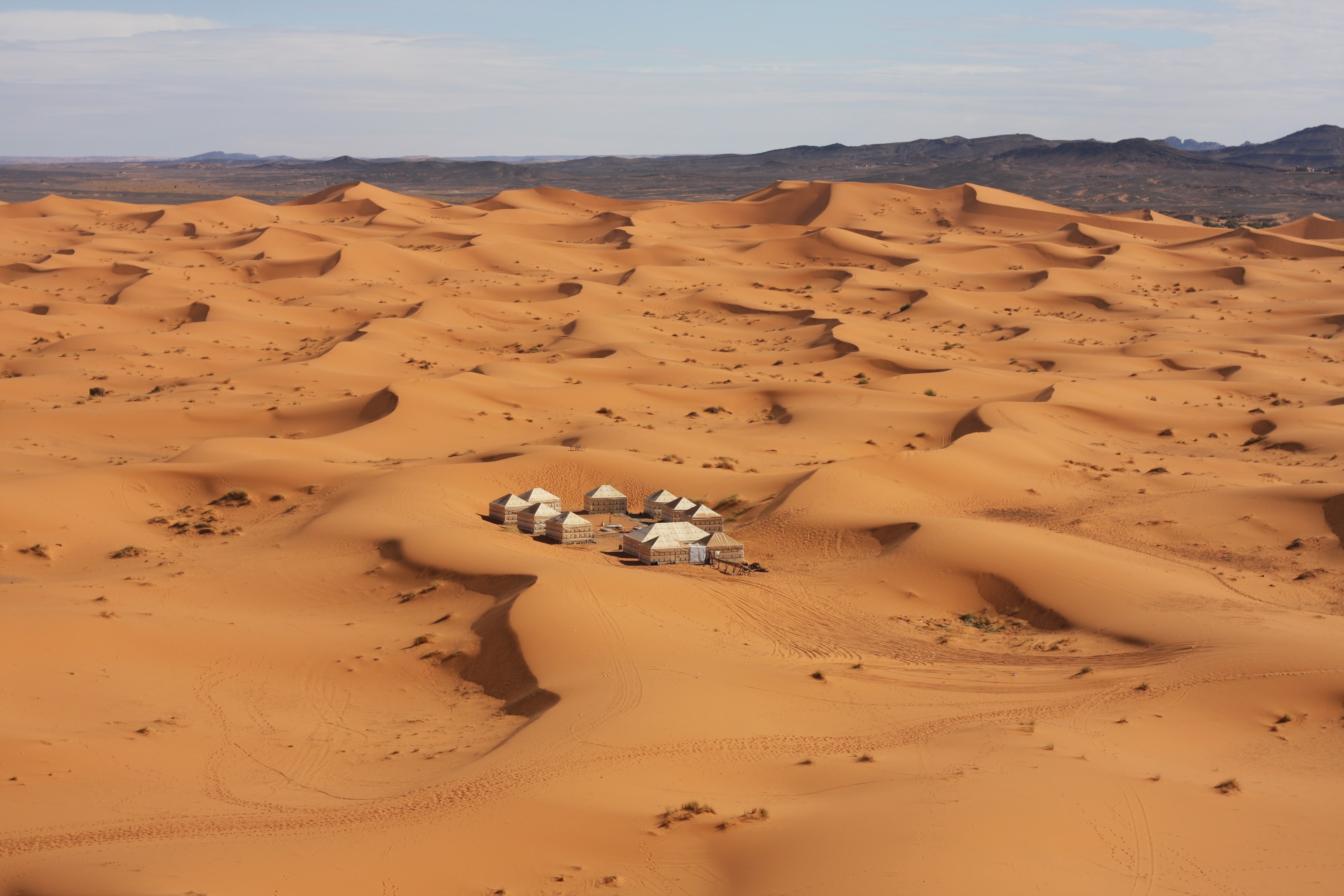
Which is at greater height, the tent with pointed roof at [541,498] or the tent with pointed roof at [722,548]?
the tent with pointed roof at [541,498]

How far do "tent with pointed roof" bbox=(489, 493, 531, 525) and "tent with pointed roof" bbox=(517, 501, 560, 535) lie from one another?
5.1 inches

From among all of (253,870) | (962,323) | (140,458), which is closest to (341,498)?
(140,458)

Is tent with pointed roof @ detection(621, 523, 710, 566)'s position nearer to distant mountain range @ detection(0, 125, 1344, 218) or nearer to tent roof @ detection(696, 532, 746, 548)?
tent roof @ detection(696, 532, 746, 548)

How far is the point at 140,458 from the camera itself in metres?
30.2

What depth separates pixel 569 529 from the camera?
23.7m

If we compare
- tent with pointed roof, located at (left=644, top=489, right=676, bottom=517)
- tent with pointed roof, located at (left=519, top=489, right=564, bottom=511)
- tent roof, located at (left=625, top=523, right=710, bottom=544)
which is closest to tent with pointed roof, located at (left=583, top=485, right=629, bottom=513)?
tent with pointed roof, located at (left=644, top=489, right=676, bottom=517)

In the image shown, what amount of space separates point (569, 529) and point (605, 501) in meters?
2.63

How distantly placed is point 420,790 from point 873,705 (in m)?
6.07

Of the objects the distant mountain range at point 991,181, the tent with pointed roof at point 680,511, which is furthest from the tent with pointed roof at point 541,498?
the distant mountain range at point 991,181

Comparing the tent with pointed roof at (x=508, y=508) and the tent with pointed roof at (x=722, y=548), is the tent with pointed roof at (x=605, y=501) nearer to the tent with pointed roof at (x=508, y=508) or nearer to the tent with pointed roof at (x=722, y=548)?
the tent with pointed roof at (x=508, y=508)

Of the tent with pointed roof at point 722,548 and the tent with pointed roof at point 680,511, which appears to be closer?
the tent with pointed roof at point 722,548

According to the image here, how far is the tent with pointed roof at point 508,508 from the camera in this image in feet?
80.4

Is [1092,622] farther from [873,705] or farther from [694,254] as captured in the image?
[694,254]

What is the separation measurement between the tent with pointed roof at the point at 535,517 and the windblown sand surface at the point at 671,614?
72 cm
